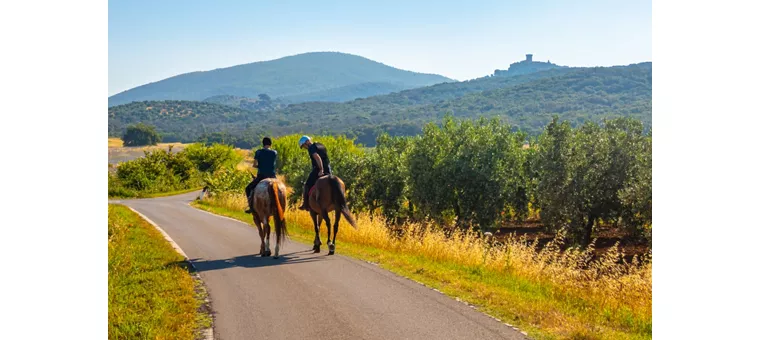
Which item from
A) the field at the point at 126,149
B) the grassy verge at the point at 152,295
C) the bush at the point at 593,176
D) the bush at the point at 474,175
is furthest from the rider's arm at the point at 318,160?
the field at the point at 126,149

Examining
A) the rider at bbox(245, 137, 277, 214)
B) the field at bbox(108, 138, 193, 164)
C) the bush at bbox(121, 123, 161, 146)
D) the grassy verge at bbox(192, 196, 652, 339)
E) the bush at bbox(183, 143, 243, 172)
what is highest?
the bush at bbox(121, 123, 161, 146)

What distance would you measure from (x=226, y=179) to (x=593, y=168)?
28.9 metres

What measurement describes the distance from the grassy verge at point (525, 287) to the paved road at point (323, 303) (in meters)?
0.52

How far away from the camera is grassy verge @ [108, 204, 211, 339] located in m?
9.23

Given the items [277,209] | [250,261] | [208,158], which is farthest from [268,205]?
[208,158]

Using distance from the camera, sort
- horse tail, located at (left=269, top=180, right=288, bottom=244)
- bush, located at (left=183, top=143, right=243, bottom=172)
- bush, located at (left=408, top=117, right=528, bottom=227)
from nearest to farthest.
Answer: horse tail, located at (left=269, top=180, right=288, bottom=244) → bush, located at (left=408, top=117, right=528, bottom=227) → bush, located at (left=183, top=143, right=243, bottom=172)

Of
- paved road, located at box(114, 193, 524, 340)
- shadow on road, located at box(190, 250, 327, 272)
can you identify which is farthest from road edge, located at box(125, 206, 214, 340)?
shadow on road, located at box(190, 250, 327, 272)

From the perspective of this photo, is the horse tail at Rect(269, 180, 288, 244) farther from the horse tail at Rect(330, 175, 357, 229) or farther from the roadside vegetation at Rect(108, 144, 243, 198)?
the roadside vegetation at Rect(108, 144, 243, 198)

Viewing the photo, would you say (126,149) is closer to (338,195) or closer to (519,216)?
(519,216)

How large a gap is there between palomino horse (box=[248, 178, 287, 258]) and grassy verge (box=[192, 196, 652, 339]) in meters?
2.00

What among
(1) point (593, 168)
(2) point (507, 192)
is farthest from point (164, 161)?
(1) point (593, 168)

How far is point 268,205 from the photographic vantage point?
51.3 ft

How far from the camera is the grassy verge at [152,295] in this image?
9.23 metres

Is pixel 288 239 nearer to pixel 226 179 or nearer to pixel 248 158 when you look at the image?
pixel 226 179
